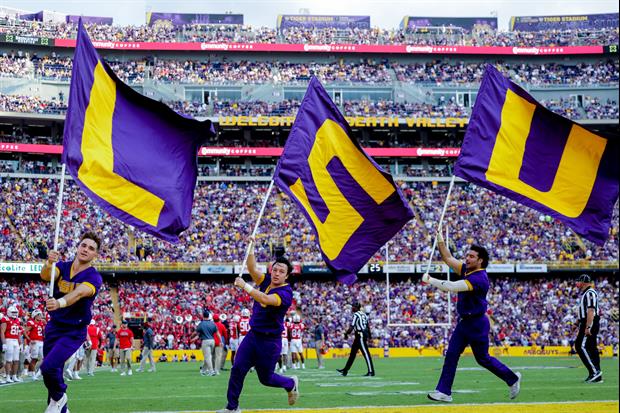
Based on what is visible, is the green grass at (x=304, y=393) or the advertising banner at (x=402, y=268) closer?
the green grass at (x=304, y=393)

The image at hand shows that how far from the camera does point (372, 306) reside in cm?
4600

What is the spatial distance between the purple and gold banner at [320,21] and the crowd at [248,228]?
19647mm

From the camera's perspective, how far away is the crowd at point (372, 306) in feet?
143

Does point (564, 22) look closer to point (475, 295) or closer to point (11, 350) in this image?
point (11, 350)

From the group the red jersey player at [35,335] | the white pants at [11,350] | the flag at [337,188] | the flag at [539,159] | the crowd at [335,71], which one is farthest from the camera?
the crowd at [335,71]

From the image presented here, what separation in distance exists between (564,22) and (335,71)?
22.2m

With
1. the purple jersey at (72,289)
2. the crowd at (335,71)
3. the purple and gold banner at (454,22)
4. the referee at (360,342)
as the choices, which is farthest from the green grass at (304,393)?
the purple and gold banner at (454,22)

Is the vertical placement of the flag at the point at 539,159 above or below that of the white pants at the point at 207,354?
above

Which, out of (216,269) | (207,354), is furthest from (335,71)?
(207,354)

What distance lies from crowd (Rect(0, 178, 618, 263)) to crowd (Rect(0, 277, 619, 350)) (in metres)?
1.70

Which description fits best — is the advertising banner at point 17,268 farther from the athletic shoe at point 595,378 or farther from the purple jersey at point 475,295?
the purple jersey at point 475,295

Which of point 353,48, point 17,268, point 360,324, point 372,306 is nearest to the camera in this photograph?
point 360,324

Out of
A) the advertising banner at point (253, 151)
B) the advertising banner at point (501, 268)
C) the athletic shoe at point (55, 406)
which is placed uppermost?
the advertising banner at point (253, 151)

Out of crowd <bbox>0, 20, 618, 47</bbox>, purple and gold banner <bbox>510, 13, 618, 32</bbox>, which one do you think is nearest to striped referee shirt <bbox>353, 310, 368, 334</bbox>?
crowd <bbox>0, 20, 618, 47</bbox>
